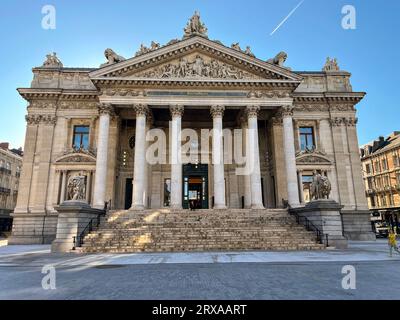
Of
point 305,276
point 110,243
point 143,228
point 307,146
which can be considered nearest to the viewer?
point 305,276

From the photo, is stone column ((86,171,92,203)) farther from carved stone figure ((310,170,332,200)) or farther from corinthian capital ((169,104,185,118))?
carved stone figure ((310,170,332,200))

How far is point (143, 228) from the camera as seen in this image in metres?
19.0

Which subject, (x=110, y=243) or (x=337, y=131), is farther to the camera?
(x=337, y=131)

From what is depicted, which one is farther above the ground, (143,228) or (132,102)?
(132,102)

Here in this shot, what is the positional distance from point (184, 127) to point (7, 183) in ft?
128

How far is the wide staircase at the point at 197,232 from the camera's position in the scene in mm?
16828

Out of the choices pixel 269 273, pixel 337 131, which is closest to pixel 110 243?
pixel 269 273

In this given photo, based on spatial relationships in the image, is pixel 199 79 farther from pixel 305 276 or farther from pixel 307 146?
pixel 305 276

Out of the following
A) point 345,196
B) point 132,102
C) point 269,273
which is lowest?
point 269,273

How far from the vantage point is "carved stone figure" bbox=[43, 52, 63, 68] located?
100ft

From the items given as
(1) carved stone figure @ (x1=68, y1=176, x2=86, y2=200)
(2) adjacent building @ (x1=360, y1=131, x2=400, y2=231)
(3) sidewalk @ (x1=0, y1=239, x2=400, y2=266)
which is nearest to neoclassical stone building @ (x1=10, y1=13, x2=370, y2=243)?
(1) carved stone figure @ (x1=68, y1=176, x2=86, y2=200)

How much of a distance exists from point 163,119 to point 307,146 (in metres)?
15.8

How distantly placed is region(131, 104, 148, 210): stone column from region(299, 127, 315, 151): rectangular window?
1664 cm
